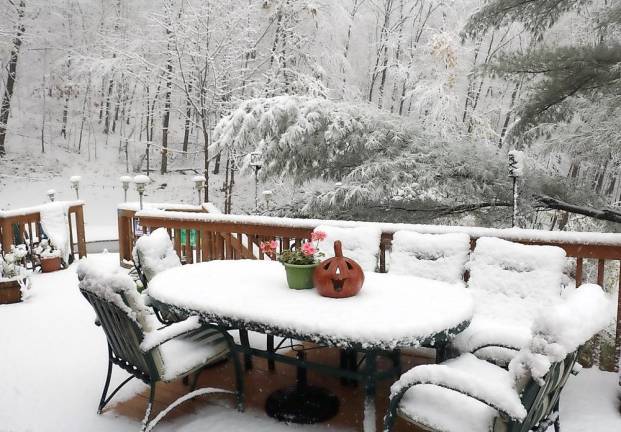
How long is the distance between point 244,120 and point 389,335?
5.50 metres

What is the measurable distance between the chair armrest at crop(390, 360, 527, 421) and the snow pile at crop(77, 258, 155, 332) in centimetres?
130

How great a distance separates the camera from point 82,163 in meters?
19.1

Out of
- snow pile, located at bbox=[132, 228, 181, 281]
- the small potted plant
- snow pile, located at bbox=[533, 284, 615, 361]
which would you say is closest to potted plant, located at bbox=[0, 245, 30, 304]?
the small potted plant

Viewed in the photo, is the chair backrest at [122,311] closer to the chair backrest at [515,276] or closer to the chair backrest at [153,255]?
the chair backrest at [153,255]

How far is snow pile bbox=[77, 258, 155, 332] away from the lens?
2.40 m

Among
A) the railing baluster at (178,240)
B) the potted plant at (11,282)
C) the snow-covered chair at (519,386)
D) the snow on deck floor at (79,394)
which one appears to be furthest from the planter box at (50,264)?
the snow-covered chair at (519,386)

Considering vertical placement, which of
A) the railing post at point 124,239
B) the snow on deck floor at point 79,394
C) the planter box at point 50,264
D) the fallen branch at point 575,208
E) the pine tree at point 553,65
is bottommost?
the planter box at point 50,264

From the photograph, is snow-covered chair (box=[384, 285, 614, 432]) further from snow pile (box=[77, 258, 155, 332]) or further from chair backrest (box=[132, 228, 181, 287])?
chair backrest (box=[132, 228, 181, 287])

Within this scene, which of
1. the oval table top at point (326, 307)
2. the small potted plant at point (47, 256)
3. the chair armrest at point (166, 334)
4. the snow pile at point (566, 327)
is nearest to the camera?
the snow pile at point (566, 327)

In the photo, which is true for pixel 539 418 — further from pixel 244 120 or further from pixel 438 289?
pixel 244 120

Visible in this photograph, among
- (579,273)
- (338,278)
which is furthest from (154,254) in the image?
(579,273)

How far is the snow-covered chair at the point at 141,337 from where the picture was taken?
242 centimetres

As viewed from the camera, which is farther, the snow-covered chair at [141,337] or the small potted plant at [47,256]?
the small potted plant at [47,256]

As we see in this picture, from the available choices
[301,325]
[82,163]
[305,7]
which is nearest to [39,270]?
[301,325]
